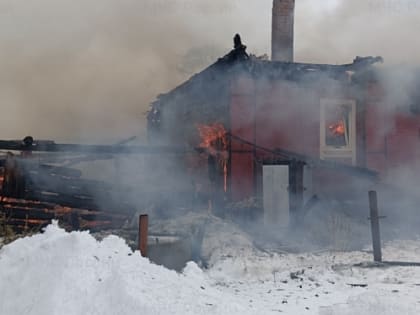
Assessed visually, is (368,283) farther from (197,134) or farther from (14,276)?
(197,134)

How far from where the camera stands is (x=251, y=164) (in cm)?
1159

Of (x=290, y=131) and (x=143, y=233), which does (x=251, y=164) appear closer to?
(x=290, y=131)

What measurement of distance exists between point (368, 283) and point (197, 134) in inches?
325

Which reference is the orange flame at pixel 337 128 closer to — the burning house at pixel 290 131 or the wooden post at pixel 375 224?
the burning house at pixel 290 131

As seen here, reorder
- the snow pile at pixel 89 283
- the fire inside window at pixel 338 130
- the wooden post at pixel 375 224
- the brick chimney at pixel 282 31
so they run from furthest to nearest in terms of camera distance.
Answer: the brick chimney at pixel 282 31 → the fire inside window at pixel 338 130 → the wooden post at pixel 375 224 → the snow pile at pixel 89 283

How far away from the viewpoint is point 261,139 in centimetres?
1182

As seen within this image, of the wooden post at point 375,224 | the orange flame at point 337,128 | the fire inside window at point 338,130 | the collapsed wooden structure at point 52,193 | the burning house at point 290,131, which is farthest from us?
the orange flame at point 337,128

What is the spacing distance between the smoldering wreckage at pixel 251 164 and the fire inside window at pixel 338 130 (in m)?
0.04

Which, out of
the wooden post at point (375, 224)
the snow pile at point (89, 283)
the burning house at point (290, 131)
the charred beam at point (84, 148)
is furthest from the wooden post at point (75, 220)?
the wooden post at point (375, 224)

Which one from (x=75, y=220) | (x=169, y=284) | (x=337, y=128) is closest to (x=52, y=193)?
(x=75, y=220)

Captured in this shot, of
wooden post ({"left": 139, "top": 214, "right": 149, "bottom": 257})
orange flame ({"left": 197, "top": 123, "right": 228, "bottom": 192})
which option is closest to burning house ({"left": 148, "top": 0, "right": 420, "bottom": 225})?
orange flame ({"left": 197, "top": 123, "right": 228, "bottom": 192})

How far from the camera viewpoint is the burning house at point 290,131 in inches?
447

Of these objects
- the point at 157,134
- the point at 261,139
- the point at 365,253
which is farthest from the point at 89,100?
the point at 365,253

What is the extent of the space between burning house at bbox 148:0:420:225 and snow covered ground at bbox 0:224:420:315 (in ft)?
12.0
